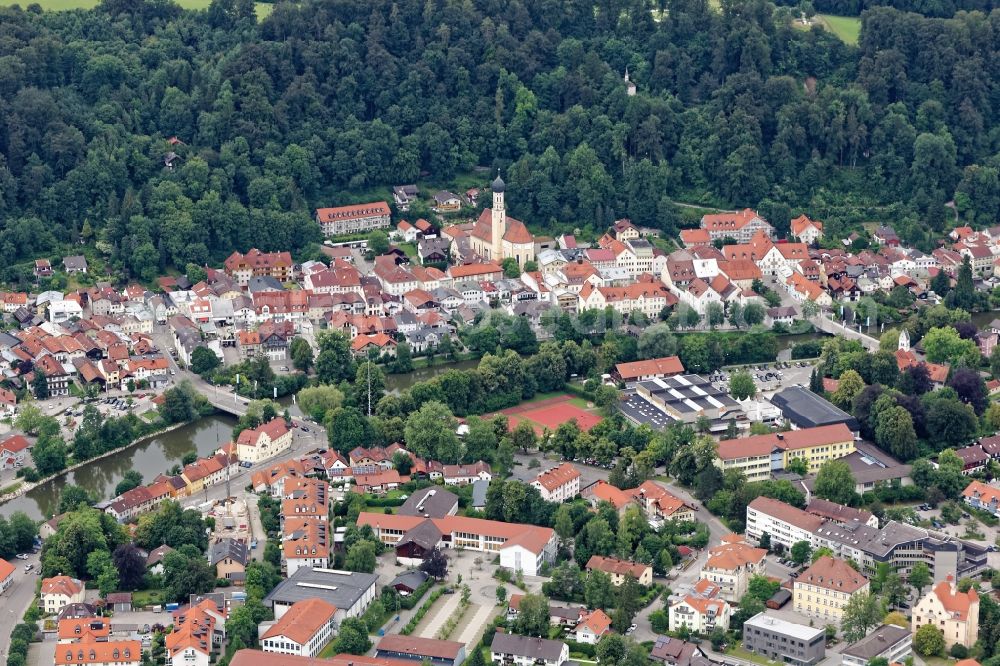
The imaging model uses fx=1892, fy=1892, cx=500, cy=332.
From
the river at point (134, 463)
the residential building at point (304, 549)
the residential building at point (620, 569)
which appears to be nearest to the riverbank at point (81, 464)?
the river at point (134, 463)

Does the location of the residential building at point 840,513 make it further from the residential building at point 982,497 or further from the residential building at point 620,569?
the residential building at point 620,569

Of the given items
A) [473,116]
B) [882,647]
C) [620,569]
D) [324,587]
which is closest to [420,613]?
[324,587]

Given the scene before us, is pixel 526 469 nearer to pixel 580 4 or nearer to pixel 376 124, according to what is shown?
pixel 376 124

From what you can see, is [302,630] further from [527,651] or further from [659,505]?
[659,505]

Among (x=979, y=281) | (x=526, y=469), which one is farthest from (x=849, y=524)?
(x=979, y=281)

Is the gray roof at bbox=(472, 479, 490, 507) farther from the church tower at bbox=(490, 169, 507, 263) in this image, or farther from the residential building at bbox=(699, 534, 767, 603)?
the church tower at bbox=(490, 169, 507, 263)

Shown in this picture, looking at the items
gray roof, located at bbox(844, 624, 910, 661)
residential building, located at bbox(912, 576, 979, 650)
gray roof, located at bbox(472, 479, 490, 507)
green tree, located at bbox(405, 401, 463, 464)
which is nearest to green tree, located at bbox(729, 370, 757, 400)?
green tree, located at bbox(405, 401, 463, 464)
